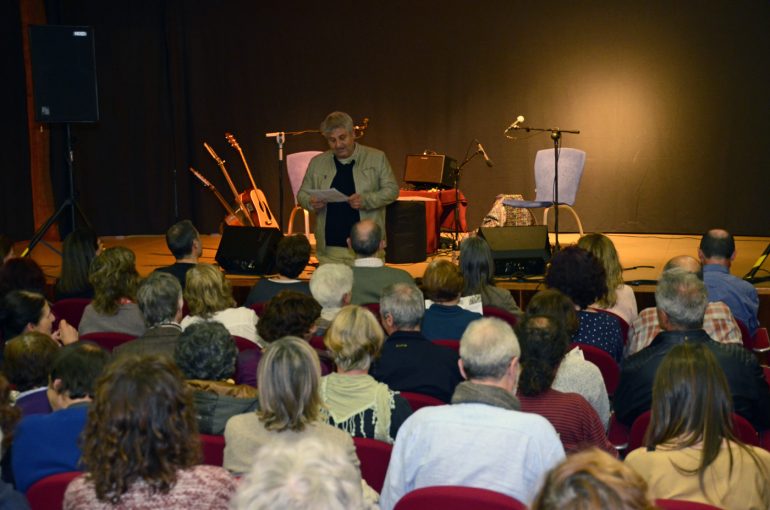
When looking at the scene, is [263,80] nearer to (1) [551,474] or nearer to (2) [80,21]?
(2) [80,21]

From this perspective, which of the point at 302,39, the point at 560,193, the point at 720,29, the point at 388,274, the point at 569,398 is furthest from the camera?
the point at 302,39

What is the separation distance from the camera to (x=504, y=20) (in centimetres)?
1103

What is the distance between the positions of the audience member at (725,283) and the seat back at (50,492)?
11.7ft

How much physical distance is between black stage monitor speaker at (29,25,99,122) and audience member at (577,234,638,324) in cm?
461

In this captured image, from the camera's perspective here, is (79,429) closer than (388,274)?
Yes

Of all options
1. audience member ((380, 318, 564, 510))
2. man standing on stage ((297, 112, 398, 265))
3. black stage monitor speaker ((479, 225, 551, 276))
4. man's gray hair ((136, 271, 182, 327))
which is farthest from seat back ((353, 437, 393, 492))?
black stage monitor speaker ((479, 225, 551, 276))

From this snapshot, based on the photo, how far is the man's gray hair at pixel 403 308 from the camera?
145 inches

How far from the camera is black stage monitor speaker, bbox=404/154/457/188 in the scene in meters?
9.49

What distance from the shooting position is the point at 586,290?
4.28 metres

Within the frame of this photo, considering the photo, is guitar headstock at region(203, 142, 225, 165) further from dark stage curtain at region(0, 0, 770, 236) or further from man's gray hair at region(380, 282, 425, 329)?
man's gray hair at region(380, 282, 425, 329)

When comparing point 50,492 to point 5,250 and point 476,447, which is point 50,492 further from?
point 5,250

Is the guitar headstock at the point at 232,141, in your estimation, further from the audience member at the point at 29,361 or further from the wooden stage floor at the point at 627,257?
the audience member at the point at 29,361

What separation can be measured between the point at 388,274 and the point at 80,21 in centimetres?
729

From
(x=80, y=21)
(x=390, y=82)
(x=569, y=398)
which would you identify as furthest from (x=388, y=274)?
(x=80, y=21)
